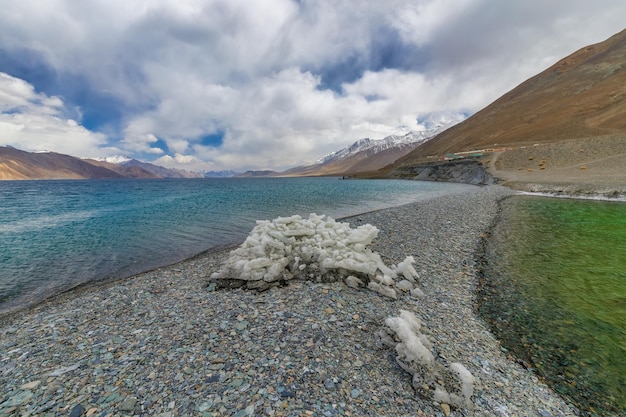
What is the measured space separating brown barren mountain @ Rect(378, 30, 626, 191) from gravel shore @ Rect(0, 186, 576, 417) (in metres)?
38.5

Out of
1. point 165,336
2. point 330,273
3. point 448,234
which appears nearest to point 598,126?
point 448,234

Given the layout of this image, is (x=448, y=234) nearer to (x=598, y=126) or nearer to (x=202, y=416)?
(x=202, y=416)

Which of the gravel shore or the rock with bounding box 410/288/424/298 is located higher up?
the gravel shore

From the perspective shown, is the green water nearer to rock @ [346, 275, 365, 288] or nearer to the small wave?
rock @ [346, 275, 365, 288]

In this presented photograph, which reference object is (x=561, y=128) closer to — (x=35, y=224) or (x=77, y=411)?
(x=77, y=411)

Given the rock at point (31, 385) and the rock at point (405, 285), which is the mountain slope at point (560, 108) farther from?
the rock at point (31, 385)

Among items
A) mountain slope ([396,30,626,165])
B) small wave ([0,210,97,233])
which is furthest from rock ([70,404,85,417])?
mountain slope ([396,30,626,165])

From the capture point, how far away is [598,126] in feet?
261

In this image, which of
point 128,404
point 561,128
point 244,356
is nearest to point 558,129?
point 561,128

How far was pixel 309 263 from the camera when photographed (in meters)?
9.85

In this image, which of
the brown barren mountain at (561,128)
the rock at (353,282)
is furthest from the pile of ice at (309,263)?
the brown barren mountain at (561,128)

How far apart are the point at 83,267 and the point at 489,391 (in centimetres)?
1926

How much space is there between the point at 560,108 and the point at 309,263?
147584 millimetres

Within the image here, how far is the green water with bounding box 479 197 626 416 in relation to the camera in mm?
5684
